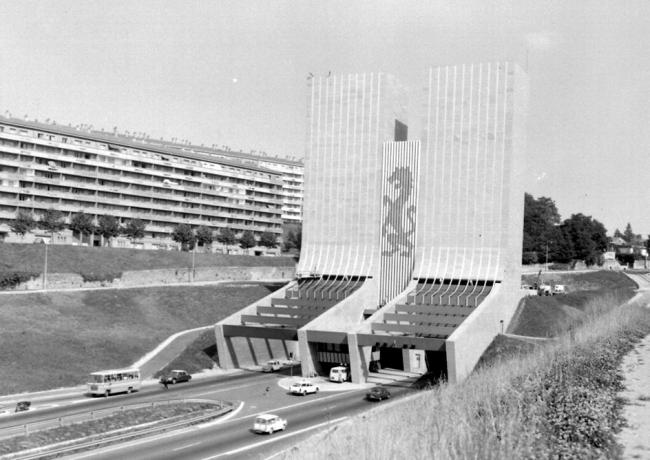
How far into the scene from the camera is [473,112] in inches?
3172

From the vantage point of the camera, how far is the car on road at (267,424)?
44.3 m

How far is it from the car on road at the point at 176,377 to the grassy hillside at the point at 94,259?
3114 cm

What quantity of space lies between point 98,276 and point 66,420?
49.0 m

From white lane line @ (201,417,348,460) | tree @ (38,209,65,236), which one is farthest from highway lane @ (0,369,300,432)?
tree @ (38,209,65,236)

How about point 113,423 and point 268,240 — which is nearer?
point 113,423

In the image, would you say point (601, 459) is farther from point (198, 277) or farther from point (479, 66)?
point (198, 277)

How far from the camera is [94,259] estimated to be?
102500mm

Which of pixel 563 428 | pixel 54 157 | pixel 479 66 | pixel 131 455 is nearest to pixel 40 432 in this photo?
pixel 131 455

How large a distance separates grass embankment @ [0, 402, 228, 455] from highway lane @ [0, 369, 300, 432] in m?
3.70

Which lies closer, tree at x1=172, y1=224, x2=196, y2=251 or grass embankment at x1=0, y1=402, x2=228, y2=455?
grass embankment at x1=0, y1=402, x2=228, y2=455

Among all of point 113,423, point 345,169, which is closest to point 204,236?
point 345,169

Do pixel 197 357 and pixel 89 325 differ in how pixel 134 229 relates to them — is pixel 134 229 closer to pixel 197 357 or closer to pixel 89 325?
pixel 89 325

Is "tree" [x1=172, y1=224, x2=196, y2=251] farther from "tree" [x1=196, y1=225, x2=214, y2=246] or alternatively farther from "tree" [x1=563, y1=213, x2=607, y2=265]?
"tree" [x1=563, y1=213, x2=607, y2=265]

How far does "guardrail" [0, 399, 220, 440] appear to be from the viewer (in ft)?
132
